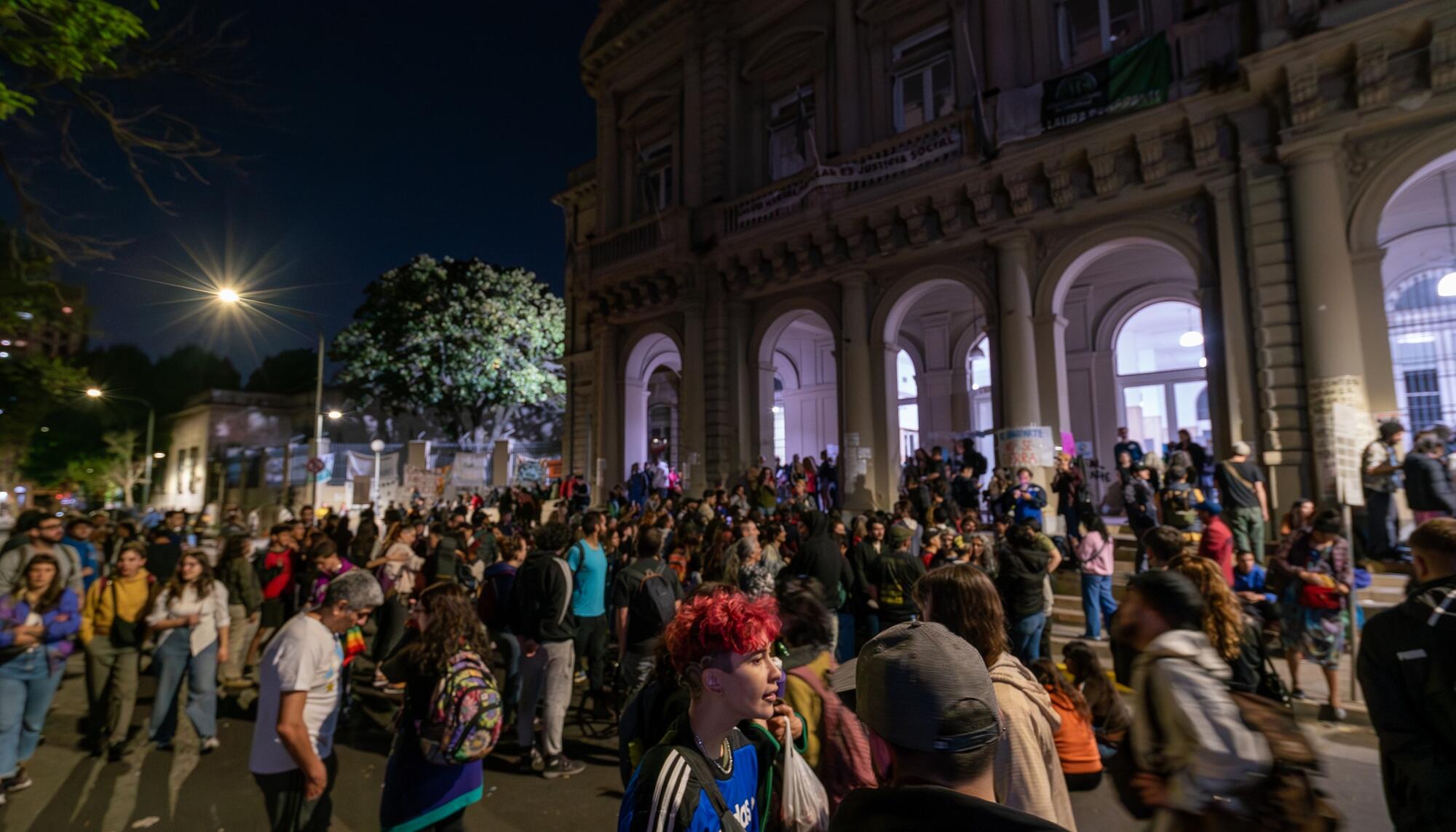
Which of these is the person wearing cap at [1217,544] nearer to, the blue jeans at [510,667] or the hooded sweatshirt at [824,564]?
the hooded sweatshirt at [824,564]

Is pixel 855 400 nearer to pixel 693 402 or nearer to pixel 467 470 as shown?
pixel 693 402

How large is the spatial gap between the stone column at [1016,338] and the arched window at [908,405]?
21.5 feet

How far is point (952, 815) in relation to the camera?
1089mm

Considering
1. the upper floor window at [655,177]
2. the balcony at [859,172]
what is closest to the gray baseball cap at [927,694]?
the balcony at [859,172]

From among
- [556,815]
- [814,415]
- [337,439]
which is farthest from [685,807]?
[337,439]

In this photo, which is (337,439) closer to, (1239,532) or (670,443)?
(670,443)

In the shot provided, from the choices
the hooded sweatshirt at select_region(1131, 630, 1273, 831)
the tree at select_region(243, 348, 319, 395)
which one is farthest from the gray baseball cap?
the tree at select_region(243, 348, 319, 395)

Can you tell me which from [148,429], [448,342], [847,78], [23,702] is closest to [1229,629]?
[23,702]

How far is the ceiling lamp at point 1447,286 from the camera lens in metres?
12.7

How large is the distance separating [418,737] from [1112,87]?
13458 millimetres

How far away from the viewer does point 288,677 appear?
3.06 m

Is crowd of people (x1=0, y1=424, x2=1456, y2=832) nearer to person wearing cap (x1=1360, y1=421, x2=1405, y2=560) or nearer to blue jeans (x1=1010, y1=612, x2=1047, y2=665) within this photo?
blue jeans (x1=1010, y1=612, x2=1047, y2=665)

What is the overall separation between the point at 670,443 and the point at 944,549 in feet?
80.4

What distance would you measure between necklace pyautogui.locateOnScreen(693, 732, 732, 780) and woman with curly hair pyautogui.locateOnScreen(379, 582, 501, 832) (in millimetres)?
1454
